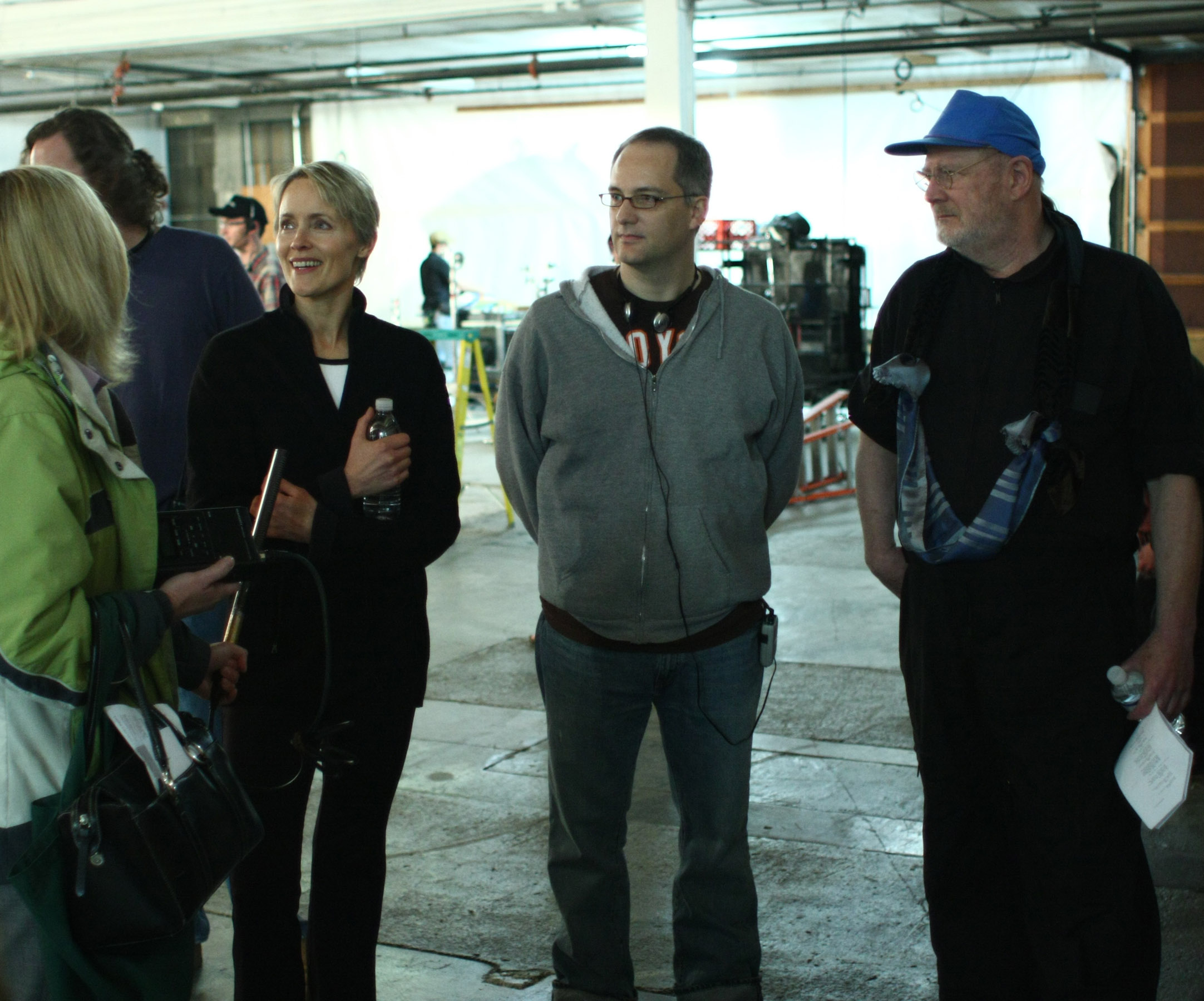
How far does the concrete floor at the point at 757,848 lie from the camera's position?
3014mm

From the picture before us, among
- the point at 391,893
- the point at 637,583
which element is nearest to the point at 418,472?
the point at 637,583

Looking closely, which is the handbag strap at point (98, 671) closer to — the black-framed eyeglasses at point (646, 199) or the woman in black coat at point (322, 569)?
the woman in black coat at point (322, 569)

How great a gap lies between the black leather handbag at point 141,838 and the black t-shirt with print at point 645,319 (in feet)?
3.71

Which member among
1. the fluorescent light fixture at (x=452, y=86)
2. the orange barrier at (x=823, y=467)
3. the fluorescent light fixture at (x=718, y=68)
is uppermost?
the fluorescent light fixture at (x=452, y=86)

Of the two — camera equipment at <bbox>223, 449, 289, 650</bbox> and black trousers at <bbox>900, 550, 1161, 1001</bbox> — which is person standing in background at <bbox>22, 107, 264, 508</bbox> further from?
black trousers at <bbox>900, 550, 1161, 1001</bbox>

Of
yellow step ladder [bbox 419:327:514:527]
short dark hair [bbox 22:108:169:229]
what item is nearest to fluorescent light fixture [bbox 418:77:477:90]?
yellow step ladder [bbox 419:327:514:527]

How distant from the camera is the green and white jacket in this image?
1.75m

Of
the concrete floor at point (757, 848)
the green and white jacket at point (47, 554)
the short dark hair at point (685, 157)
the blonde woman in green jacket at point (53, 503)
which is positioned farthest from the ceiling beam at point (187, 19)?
the green and white jacket at point (47, 554)

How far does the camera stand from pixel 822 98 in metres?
15.5

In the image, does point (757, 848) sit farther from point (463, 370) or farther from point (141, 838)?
point (463, 370)

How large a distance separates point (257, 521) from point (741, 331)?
3.28 ft

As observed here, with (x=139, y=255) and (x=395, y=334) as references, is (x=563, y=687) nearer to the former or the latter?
(x=395, y=334)

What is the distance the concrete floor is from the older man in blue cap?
0.59m

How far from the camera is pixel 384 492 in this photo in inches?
96.0
